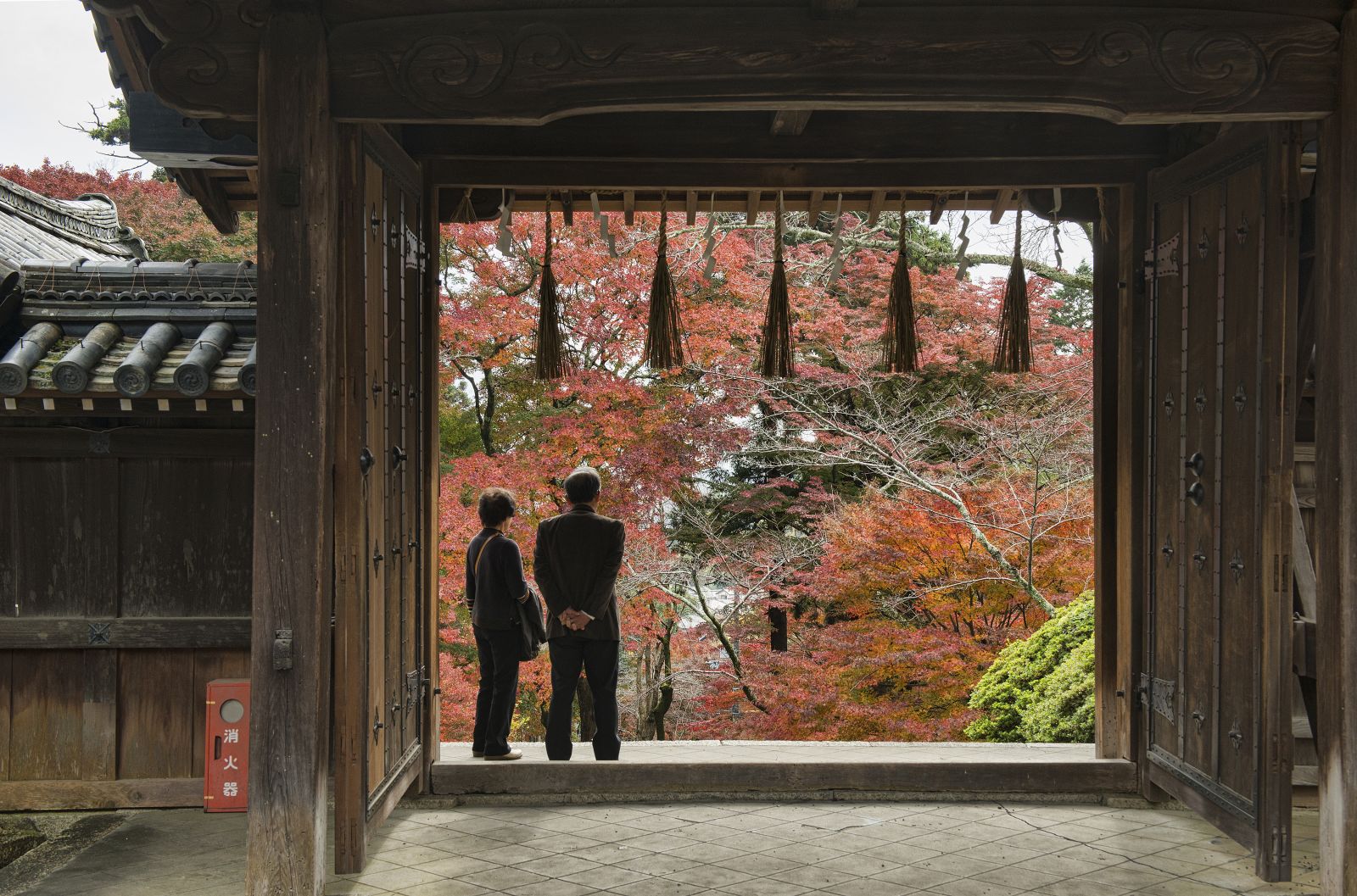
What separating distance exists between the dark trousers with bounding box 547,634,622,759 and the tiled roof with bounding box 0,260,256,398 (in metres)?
2.10

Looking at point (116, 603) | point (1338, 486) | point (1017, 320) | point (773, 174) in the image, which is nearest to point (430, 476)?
point (116, 603)

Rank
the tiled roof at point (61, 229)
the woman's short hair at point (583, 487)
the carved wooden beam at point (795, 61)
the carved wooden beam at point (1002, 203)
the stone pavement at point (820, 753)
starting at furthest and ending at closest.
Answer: the tiled roof at point (61, 229) → the woman's short hair at point (583, 487) → the carved wooden beam at point (1002, 203) → the stone pavement at point (820, 753) → the carved wooden beam at point (795, 61)

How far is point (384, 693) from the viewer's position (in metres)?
4.46

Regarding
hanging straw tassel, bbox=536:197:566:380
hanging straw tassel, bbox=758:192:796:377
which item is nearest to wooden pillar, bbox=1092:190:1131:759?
hanging straw tassel, bbox=758:192:796:377

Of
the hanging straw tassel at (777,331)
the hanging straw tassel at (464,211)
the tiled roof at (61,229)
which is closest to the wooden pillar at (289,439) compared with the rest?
the hanging straw tassel at (464,211)

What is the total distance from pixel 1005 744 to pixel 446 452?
6867 millimetres

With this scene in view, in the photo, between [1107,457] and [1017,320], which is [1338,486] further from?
[1017,320]

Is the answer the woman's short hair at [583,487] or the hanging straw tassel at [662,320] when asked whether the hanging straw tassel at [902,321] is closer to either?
the hanging straw tassel at [662,320]

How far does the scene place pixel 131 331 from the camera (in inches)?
211

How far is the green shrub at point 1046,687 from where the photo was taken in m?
7.12

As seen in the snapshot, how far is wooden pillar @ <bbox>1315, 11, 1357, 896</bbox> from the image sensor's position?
12.3ft

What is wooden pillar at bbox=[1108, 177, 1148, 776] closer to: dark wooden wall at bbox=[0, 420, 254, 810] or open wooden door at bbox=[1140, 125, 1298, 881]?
open wooden door at bbox=[1140, 125, 1298, 881]

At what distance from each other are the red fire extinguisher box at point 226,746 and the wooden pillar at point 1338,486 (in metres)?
4.12

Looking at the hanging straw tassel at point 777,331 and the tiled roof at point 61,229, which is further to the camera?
the tiled roof at point 61,229
